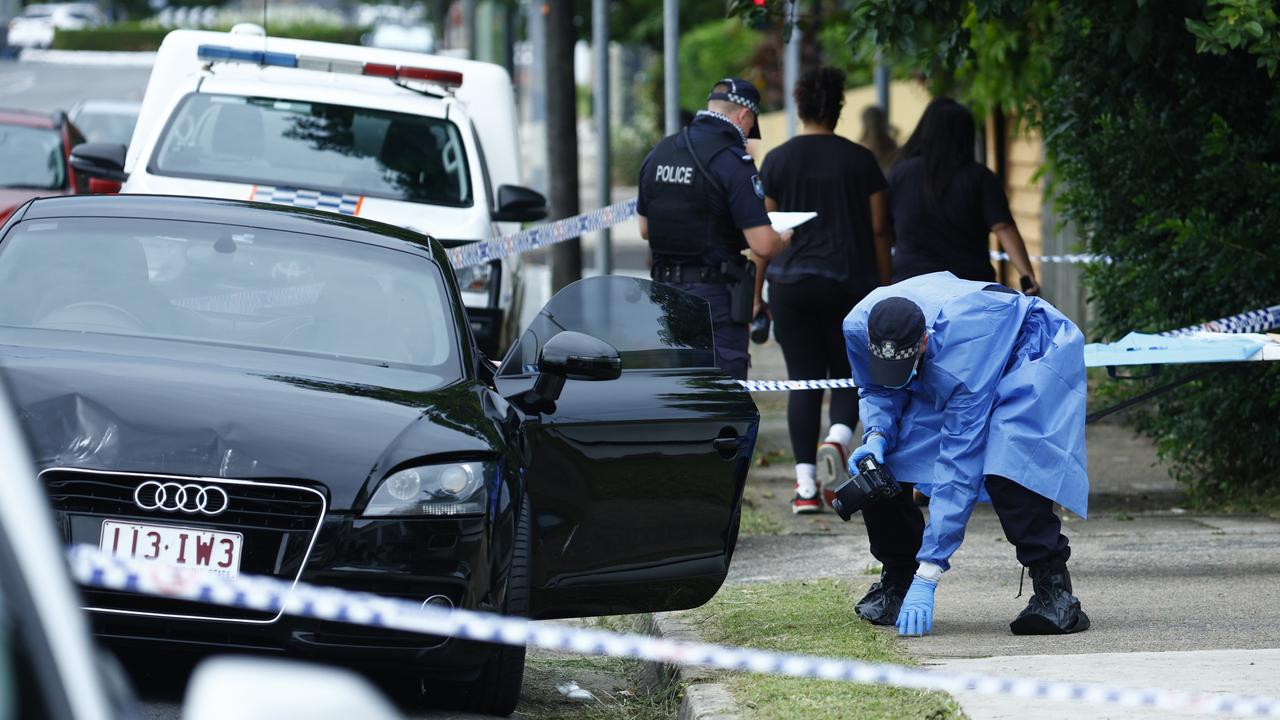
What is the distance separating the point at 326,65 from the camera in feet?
34.9

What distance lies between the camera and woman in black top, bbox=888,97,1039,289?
8.28 metres

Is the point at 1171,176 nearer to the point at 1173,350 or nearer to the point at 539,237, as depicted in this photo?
the point at 1173,350

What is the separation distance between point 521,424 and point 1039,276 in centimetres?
1145

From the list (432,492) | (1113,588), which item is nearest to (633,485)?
(432,492)

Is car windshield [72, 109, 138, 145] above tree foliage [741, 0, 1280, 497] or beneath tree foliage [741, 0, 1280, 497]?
beneath

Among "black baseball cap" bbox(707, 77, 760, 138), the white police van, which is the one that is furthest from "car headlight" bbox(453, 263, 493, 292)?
"black baseball cap" bbox(707, 77, 760, 138)

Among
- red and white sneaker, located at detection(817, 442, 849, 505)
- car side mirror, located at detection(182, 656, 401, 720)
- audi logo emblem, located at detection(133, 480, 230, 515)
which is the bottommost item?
red and white sneaker, located at detection(817, 442, 849, 505)

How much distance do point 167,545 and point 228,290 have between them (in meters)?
1.44

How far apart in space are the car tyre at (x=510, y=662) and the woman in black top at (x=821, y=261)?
3.18m

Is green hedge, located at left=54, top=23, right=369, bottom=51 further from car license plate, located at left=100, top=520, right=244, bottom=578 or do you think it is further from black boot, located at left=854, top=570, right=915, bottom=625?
car license plate, located at left=100, top=520, right=244, bottom=578

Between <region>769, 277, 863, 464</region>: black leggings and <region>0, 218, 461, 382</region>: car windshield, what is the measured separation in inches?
108

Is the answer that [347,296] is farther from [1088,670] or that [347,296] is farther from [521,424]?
[1088,670]

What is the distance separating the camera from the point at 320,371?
208 inches

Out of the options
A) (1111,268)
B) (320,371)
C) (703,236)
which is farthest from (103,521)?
(1111,268)
